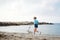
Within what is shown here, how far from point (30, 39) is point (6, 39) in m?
2.07

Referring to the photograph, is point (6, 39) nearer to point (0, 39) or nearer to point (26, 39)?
point (0, 39)

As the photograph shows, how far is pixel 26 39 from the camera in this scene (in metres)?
17.0

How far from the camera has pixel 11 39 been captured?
1694 cm

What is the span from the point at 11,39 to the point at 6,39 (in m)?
0.46

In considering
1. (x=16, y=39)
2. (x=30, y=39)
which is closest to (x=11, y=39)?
(x=16, y=39)

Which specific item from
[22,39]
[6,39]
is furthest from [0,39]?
[22,39]

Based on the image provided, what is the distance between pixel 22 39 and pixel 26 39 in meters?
0.36

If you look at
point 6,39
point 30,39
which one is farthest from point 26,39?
point 6,39

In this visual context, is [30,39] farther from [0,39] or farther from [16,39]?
[0,39]

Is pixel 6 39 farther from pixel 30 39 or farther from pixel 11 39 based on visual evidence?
pixel 30 39

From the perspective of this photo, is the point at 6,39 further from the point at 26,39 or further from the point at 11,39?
the point at 26,39

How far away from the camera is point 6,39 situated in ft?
56.0

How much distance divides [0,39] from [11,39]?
94cm

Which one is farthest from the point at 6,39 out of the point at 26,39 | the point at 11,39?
the point at 26,39
